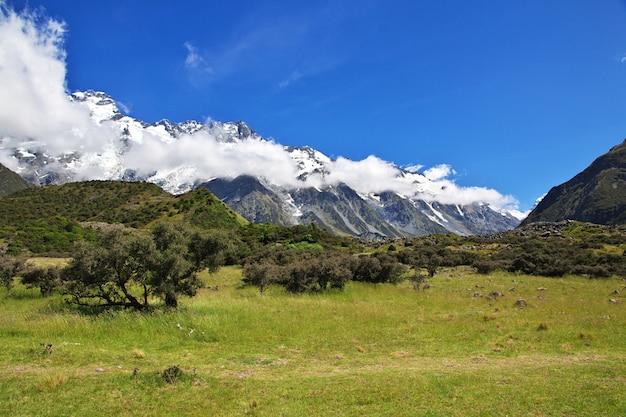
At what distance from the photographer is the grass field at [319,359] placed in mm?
8656

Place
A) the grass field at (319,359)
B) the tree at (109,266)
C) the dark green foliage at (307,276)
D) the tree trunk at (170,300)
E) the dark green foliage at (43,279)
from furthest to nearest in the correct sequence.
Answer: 1. the dark green foliage at (307,276)
2. the dark green foliage at (43,279)
3. the tree trunk at (170,300)
4. the tree at (109,266)
5. the grass field at (319,359)

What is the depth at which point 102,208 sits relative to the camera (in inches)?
Result: 5172

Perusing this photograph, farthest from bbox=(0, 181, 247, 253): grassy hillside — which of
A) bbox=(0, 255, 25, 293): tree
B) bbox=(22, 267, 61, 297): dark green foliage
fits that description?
bbox=(22, 267, 61, 297): dark green foliage

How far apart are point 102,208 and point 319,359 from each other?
5558 inches

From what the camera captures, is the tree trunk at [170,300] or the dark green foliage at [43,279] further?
the dark green foliage at [43,279]

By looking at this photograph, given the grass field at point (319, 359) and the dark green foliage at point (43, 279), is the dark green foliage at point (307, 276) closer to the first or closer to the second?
the grass field at point (319, 359)

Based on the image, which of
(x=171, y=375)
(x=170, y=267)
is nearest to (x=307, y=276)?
(x=170, y=267)

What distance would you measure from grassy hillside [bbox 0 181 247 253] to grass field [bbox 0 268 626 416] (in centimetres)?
7632

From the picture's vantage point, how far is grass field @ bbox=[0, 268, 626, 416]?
8656 mm

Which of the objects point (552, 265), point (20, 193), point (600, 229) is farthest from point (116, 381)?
point (20, 193)

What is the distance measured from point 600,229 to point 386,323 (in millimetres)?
79504

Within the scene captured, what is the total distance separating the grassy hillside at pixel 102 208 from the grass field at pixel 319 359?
76.3 meters

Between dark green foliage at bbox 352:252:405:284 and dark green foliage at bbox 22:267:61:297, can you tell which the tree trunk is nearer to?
dark green foliage at bbox 22:267:61:297

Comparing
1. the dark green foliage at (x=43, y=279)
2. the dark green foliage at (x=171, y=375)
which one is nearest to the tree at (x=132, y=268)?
the dark green foliage at (x=43, y=279)
